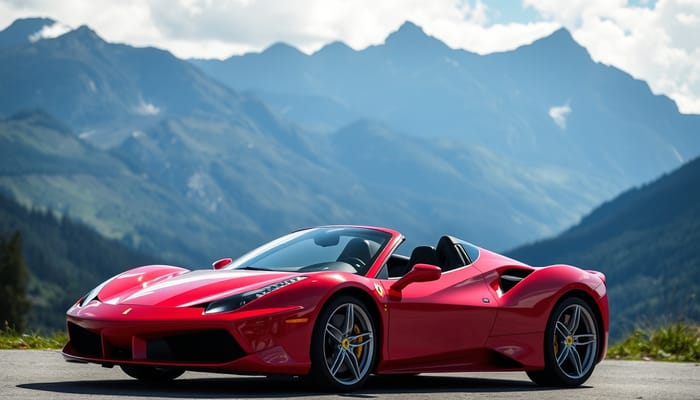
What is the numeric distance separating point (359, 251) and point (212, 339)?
1790 mm

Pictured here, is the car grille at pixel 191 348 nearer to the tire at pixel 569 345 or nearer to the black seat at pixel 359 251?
the black seat at pixel 359 251

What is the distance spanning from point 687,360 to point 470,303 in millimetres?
6068

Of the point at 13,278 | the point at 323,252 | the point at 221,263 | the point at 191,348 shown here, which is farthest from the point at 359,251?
the point at 13,278

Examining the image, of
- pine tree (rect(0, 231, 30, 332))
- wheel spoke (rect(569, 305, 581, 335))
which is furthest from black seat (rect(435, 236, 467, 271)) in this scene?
pine tree (rect(0, 231, 30, 332))

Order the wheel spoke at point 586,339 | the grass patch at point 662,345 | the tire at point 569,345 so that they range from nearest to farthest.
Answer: the tire at point 569,345 → the wheel spoke at point 586,339 → the grass patch at point 662,345

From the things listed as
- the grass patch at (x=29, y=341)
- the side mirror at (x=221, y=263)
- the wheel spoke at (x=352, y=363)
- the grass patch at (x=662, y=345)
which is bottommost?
the grass patch at (x=662, y=345)

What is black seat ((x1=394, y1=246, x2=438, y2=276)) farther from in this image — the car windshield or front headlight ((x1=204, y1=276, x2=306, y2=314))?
front headlight ((x1=204, y1=276, x2=306, y2=314))

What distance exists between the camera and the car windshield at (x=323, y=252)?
8.61 meters

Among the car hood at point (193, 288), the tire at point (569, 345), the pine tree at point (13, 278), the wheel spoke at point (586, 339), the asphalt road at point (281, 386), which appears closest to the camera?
the asphalt road at point (281, 386)

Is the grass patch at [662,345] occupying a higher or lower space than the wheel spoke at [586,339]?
lower

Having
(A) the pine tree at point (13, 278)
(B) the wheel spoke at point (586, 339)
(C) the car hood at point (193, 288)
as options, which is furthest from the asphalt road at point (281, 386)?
(A) the pine tree at point (13, 278)

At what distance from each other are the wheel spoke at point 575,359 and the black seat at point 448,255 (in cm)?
132

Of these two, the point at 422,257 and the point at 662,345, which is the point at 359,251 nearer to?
the point at 422,257

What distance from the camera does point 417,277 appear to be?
8148 mm
